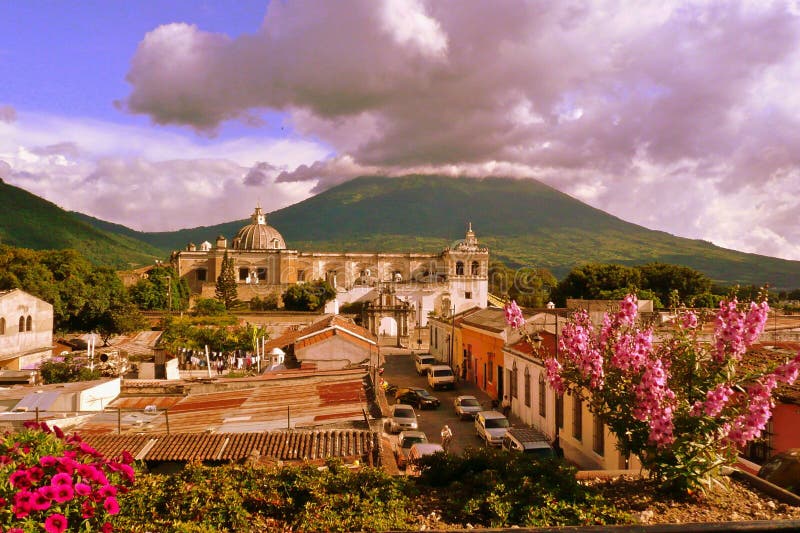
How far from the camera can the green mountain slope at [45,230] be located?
8350 cm

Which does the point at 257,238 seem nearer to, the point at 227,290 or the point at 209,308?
the point at 227,290

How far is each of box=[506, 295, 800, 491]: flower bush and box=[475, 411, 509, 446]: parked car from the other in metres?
8.96

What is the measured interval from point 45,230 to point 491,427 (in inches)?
3560

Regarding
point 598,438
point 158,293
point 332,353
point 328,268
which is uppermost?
point 328,268

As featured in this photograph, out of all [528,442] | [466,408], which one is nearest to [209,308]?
[466,408]

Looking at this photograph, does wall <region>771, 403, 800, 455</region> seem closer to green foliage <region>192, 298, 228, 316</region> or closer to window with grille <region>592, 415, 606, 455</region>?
window with grille <region>592, 415, 606, 455</region>

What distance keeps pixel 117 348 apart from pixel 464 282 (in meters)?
45.1

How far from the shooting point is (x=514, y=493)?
16.4 ft

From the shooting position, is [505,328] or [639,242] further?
[639,242]

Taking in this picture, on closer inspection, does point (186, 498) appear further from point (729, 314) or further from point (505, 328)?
point (505, 328)

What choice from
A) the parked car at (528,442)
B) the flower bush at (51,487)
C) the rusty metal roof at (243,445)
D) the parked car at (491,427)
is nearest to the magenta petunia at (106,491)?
the flower bush at (51,487)

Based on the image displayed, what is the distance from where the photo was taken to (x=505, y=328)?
19.3 meters

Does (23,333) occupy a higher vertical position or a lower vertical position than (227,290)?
lower

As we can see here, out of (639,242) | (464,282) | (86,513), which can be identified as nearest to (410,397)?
(86,513)
